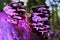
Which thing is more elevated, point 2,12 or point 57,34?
point 2,12

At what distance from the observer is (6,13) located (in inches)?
36.0

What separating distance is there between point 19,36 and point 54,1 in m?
0.29

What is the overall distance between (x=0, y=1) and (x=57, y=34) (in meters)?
0.38

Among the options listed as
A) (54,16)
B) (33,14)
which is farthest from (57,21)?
(33,14)

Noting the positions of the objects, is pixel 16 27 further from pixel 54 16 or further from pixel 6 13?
pixel 54 16

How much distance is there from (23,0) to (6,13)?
4.8 inches

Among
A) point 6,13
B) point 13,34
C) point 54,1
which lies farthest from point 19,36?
point 54,1

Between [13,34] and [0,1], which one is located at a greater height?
[0,1]

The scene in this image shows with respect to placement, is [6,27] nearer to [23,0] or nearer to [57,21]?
[23,0]

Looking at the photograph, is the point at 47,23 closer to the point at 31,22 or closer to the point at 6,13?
the point at 31,22

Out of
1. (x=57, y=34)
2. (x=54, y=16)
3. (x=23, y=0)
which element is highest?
(x=23, y=0)

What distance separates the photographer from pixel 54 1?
943 millimetres

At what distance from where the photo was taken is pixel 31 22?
3.09ft

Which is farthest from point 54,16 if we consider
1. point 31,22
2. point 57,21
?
point 31,22
